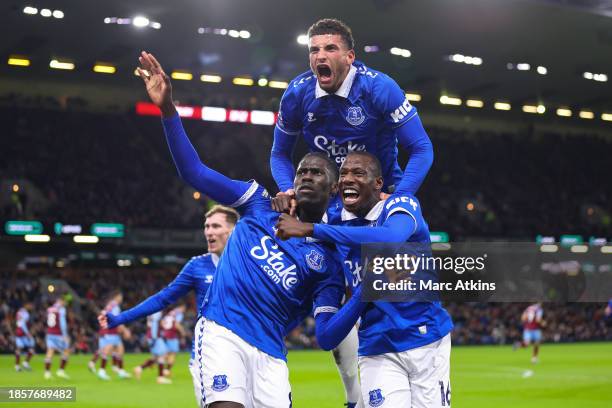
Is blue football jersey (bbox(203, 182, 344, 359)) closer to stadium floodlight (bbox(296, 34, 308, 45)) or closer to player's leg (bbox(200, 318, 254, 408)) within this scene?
player's leg (bbox(200, 318, 254, 408))

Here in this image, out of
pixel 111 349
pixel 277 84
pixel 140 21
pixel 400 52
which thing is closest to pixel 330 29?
pixel 111 349

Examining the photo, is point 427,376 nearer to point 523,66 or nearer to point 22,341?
point 22,341

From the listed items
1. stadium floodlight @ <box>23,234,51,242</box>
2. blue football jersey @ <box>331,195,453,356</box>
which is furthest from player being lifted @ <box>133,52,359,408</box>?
stadium floodlight @ <box>23,234,51,242</box>

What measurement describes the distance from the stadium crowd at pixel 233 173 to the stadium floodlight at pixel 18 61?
253cm

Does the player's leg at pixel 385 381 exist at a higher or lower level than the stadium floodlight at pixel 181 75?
lower

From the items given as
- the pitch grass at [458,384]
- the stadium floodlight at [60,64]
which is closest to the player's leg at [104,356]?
the pitch grass at [458,384]

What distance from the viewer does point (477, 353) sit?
34.9m

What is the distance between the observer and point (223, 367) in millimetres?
5469

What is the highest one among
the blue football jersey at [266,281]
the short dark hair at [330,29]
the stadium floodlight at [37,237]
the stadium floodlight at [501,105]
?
the stadium floodlight at [501,105]

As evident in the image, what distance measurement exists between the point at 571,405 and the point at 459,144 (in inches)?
1269

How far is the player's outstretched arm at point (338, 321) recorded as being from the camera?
5.62 metres

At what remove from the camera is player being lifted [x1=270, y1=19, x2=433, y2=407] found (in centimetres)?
680

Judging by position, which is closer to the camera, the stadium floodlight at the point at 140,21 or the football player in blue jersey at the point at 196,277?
the football player in blue jersey at the point at 196,277
